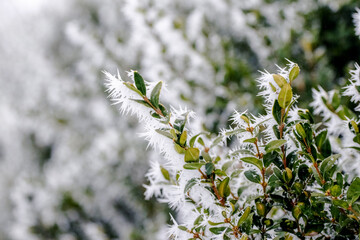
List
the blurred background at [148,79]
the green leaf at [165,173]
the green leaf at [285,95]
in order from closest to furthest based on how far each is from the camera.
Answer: the green leaf at [285,95] < the green leaf at [165,173] < the blurred background at [148,79]

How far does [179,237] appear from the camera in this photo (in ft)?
2.04

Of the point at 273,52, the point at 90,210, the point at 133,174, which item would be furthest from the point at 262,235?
the point at 90,210

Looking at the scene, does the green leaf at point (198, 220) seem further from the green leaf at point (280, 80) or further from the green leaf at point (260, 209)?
the green leaf at point (280, 80)

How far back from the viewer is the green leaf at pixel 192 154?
56 centimetres

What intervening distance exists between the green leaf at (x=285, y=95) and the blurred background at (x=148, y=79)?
0.25 metres

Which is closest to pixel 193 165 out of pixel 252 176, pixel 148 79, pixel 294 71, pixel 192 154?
pixel 192 154

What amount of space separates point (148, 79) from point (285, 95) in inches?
66.4

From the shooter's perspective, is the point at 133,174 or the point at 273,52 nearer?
the point at 273,52

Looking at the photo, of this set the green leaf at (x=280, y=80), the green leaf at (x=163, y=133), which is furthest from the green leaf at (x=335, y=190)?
the green leaf at (x=163, y=133)

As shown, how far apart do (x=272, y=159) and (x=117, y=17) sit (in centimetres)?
447

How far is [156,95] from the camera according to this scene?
21.7 inches

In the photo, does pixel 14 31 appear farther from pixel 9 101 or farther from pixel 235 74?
pixel 235 74

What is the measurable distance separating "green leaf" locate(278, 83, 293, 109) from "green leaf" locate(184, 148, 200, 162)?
0.57ft

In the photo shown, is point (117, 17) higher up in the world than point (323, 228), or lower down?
higher up
